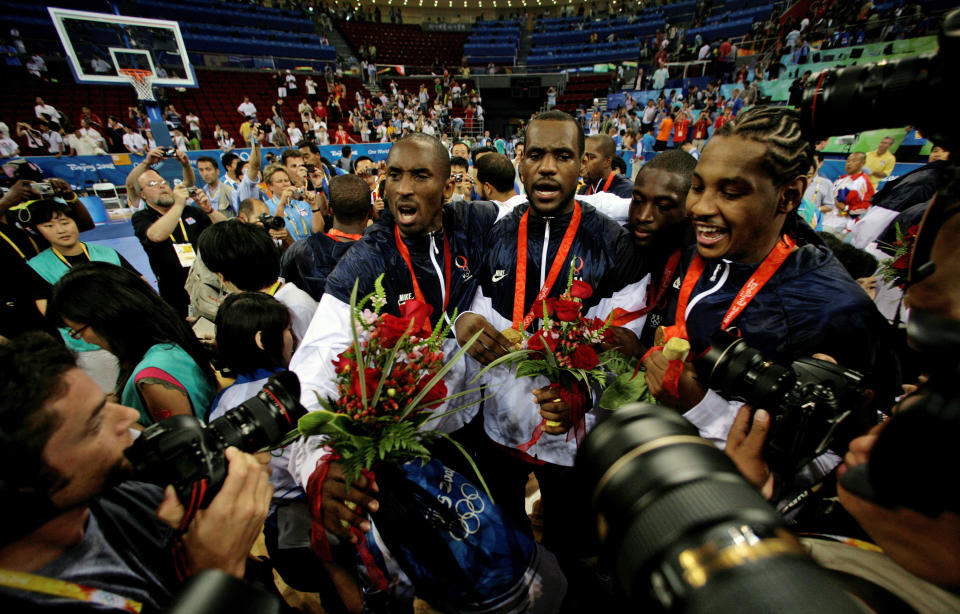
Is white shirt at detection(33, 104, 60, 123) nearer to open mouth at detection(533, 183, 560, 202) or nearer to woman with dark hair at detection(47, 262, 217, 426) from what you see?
woman with dark hair at detection(47, 262, 217, 426)

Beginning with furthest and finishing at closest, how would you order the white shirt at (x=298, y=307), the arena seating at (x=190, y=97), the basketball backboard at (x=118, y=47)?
1. the arena seating at (x=190, y=97)
2. the basketball backboard at (x=118, y=47)
3. the white shirt at (x=298, y=307)

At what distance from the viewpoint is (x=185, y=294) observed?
414cm

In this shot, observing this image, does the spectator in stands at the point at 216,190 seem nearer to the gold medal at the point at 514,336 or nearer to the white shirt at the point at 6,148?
the gold medal at the point at 514,336

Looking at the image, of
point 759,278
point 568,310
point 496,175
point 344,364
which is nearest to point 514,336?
point 568,310

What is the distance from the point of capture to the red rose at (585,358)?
147 centimetres

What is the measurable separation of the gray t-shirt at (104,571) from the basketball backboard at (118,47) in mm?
16098

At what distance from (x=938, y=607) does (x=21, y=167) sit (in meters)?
5.85

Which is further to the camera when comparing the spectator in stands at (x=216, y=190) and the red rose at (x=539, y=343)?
the spectator in stands at (x=216, y=190)

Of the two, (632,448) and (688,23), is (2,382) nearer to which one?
(632,448)

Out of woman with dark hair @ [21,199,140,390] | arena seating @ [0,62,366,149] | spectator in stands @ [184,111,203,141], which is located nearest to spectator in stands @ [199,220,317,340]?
woman with dark hair @ [21,199,140,390]

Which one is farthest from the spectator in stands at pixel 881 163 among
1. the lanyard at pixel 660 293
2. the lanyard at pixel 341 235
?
the lanyard at pixel 341 235

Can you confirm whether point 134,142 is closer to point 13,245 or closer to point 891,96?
point 13,245

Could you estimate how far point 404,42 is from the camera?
3225 centimetres

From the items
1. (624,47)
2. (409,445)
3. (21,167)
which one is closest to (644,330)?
(409,445)
